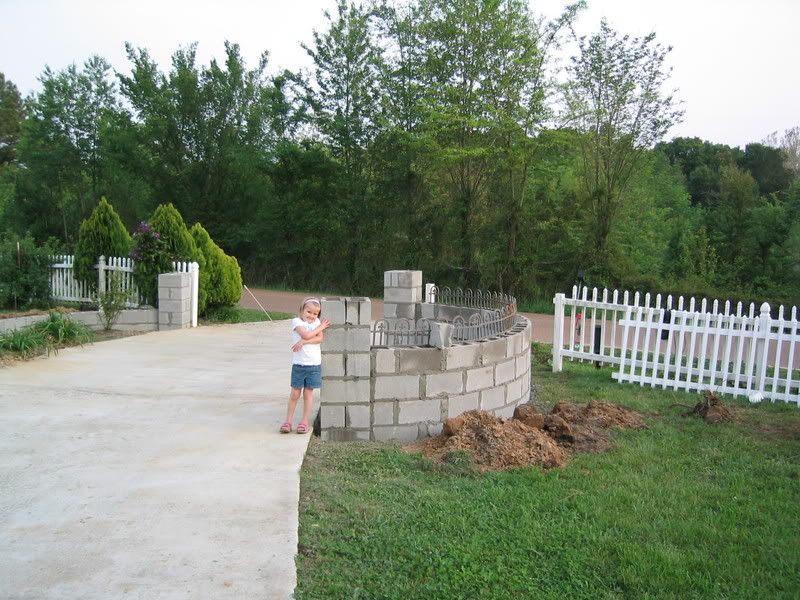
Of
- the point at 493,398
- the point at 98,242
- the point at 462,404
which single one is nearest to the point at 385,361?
the point at 462,404

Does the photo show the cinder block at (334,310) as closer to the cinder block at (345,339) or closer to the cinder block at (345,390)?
the cinder block at (345,339)

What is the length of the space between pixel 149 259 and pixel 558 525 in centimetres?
1022

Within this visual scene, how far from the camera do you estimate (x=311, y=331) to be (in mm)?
5074

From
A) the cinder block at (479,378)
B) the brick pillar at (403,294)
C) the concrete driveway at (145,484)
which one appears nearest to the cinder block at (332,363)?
the concrete driveway at (145,484)

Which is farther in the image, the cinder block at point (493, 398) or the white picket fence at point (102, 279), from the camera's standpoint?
the white picket fence at point (102, 279)

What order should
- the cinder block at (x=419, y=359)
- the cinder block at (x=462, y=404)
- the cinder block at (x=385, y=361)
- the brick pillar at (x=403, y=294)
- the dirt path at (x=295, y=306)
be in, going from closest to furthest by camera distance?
the cinder block at (x=385, y=361) < the cinder block at (x=419, y=359) < the cinder block at (x=462, y=404) < the brick pillar at (x=403, y=294) < the dirt path at (x=295, y=306)

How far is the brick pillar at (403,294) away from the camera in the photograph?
32.7 ft

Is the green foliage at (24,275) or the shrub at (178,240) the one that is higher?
the shrub at (178,240)

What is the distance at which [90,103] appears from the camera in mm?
27797

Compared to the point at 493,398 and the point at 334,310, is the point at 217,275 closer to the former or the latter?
the point at 493,398

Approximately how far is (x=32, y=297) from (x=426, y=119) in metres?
11.1

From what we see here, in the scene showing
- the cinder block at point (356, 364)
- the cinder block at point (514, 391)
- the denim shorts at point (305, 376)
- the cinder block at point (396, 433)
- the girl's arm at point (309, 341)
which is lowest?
the cinder block at point (396, 433)

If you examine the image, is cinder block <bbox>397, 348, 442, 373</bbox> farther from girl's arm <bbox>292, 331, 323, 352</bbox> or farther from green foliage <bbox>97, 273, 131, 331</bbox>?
green foliage <bbox>97, 273, 131, 331</bbox>

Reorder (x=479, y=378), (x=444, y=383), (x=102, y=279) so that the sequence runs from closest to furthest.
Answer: (x=444, y=383)
(x=479, y=378)
(x=102, y=279)
